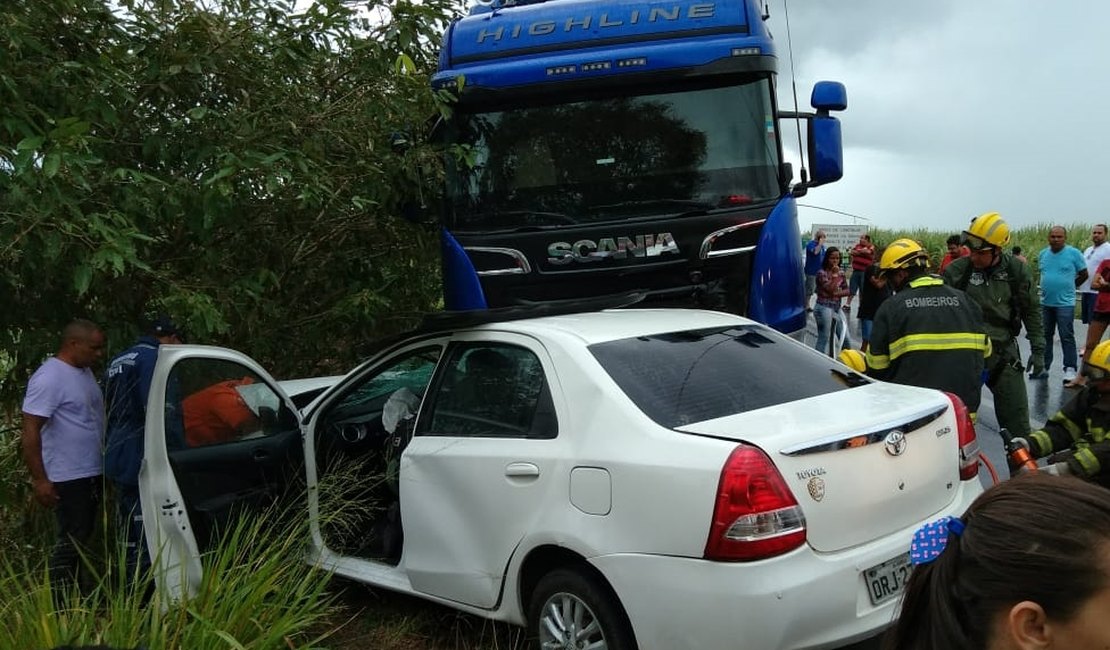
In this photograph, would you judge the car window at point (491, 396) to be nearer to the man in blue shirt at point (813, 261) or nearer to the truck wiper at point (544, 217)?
the truck wiper at point (544, 217)

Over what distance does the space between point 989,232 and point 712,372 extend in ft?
10.3

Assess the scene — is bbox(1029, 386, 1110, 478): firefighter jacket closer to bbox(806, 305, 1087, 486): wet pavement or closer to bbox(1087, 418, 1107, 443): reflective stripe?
bbox(1087, 418, 1107, 443): reflective stripe

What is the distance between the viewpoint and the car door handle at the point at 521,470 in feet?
11.9

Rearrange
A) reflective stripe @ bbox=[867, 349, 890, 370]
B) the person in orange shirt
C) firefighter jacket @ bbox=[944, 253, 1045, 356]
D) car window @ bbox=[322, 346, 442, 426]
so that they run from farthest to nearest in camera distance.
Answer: firefighter jacket @ bbox=[944, 253, 1045, 356] < reflective stripe @ bbox=[867, 349, 890, 370] < car window @ bbox=[322, 346, 442, 426] < the person in orange shirt

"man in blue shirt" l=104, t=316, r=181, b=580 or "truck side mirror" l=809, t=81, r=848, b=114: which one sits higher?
"truck side mirror" l=809, t=81, r=848, b=114

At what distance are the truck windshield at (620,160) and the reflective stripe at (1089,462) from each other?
283 cm

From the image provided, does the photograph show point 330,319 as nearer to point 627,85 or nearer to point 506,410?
point 627,85

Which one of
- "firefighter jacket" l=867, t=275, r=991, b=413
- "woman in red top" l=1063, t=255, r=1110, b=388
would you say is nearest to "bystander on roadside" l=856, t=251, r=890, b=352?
"woman in red top" l=1063, t=255, r=1110, b=388

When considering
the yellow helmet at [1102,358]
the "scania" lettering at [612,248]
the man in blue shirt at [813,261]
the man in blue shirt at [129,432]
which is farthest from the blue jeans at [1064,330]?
the man in blue shirt at [129,432]

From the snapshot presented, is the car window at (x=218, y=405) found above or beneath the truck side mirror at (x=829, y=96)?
beneath

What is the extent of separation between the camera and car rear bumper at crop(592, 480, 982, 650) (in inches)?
118

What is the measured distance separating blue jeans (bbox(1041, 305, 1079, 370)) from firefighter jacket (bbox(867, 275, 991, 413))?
646 cm

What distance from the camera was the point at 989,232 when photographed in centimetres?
595

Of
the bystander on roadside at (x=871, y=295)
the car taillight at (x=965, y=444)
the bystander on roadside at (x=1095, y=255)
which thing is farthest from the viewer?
the bystander on roadside at (x=871, y=295)
